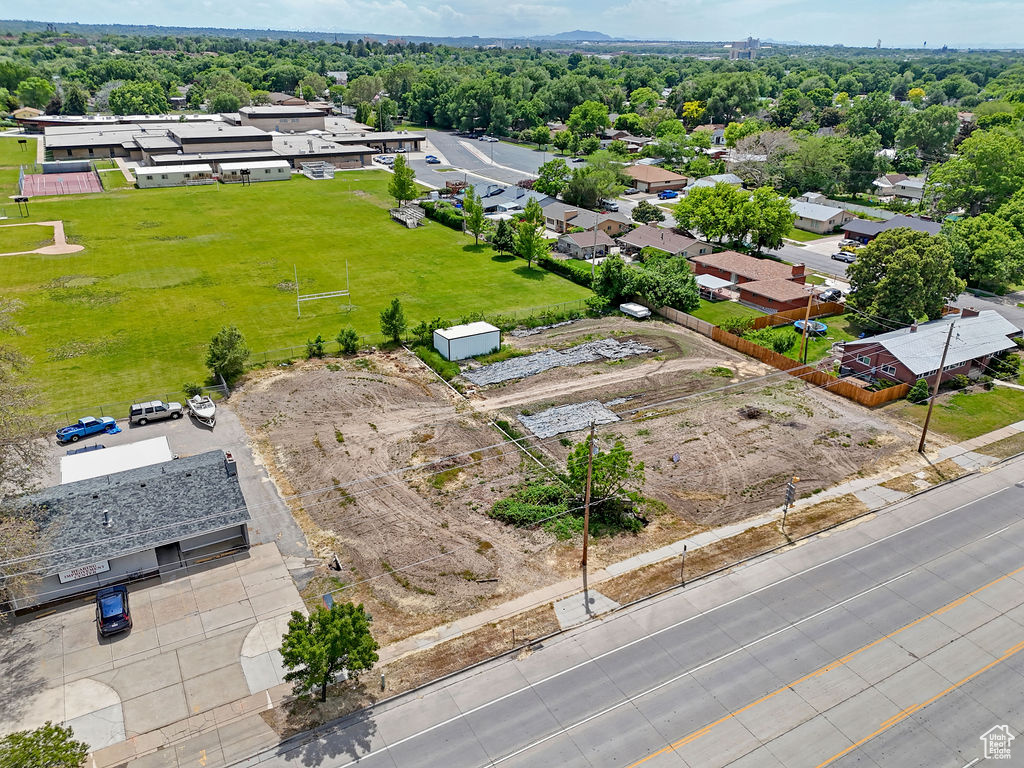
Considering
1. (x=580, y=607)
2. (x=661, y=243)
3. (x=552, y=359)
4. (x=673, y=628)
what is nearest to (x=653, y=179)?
(x=661, y=243)

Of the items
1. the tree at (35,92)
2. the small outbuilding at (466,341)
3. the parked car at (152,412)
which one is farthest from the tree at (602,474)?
the tree at (35,92)

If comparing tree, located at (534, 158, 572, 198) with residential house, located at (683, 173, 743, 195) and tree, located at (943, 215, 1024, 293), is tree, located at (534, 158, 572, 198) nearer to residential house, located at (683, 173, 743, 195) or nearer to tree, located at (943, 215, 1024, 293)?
residential house, located at (683, 173, 743, 195)

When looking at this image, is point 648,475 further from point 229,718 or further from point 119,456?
point 119,456

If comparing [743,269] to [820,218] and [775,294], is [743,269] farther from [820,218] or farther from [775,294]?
[820,218]

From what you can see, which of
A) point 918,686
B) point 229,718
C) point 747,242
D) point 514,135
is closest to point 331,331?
point 229,718

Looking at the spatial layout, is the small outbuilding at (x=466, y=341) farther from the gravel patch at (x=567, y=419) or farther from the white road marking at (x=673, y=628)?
the white road marking at (x=673, y=628)

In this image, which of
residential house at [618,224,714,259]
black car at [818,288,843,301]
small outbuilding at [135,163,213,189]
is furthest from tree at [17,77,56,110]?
black car at [818,288,843,301]
